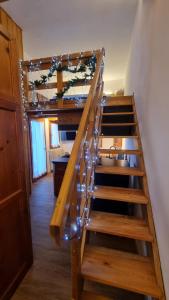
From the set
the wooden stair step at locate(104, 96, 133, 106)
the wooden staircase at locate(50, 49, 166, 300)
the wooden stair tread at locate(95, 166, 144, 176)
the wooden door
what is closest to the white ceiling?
the wooden stair step at locate(104, 96, 133, 106)

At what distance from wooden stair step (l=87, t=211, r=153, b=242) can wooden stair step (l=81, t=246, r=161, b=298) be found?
177 mm

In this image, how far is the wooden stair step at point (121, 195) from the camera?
66.6 inches

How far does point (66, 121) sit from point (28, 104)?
0.75 meters

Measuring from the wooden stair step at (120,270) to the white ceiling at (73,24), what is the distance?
12.0 ft

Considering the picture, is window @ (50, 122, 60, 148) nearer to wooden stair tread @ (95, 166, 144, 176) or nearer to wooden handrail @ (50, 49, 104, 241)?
wooden stair tread @ (95, 166, 144, 176)

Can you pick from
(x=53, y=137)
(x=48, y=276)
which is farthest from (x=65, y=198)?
(x=53, y=137)

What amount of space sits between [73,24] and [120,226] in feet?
12.3

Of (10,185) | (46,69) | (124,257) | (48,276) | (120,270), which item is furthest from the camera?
(46,69)

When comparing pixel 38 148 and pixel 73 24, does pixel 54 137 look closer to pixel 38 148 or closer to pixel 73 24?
pixel 38 148

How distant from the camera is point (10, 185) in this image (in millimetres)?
1685

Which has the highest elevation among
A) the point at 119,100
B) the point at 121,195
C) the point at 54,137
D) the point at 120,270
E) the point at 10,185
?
the point at 119,100

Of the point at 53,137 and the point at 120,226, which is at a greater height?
the point at 53,137

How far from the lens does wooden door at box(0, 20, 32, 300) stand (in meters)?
1.58

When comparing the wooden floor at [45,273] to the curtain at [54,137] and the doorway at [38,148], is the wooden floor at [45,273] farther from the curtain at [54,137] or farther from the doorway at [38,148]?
the curtain at [54,137]
